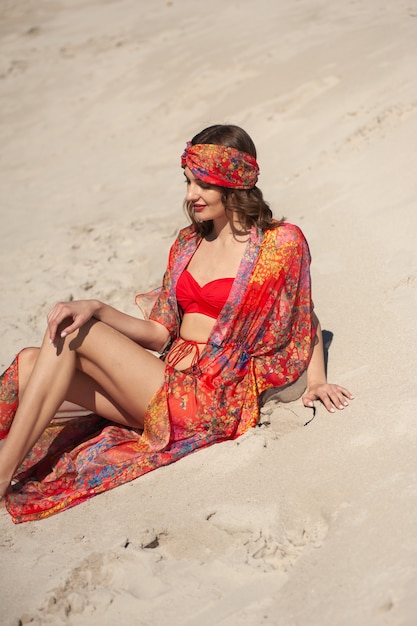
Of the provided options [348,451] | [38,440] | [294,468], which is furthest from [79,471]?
[348,451]

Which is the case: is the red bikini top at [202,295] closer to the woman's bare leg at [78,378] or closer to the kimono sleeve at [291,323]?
the kimono sleeve at [291,323]

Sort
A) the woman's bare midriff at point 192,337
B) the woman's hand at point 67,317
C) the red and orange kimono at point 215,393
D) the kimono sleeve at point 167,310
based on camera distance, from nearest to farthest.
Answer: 1. the woman's hand at point 67,317
2. the red and orange kimono at point 215,393
3. the woman's bare midriff at point 192,337
4. the kimono sleeve at point 167,310

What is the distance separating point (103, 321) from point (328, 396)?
1111 millimetres

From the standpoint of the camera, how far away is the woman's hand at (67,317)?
11.6ft

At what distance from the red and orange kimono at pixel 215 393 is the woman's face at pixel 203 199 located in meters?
0.21

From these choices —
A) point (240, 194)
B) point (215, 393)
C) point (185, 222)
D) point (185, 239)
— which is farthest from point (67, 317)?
point (185, 222)

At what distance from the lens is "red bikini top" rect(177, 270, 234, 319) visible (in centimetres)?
386

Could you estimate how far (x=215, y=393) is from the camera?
3770mm

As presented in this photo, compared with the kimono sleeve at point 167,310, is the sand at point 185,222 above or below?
below

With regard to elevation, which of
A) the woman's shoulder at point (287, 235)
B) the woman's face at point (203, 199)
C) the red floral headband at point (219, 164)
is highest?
the red floral headband at point (219, 164)

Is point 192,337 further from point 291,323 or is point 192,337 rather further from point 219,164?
point 219,164

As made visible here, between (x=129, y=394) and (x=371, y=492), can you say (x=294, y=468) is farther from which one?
(x=129, y=394)

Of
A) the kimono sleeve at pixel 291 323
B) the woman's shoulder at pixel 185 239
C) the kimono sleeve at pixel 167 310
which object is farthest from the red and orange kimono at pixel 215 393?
the woman's shoulder at pixel 185 239

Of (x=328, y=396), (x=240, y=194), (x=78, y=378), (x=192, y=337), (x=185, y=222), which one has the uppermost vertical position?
(x=240, y=194)
